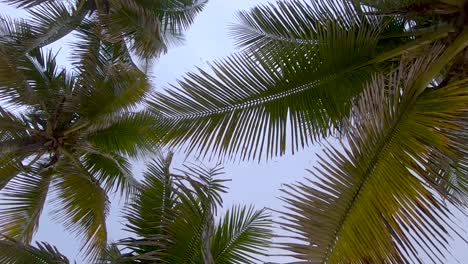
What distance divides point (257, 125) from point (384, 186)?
2.10 metres

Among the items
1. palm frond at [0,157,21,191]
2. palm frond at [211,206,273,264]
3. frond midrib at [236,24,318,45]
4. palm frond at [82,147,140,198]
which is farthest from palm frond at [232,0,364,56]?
palm frond at [0,157,21,191]

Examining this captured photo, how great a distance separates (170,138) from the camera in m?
4.82

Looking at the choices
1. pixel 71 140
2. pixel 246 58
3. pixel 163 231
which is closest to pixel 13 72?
pixel 71 140

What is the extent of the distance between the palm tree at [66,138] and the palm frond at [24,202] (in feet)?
0.04

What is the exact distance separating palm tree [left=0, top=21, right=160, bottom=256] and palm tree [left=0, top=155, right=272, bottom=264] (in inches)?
70.8

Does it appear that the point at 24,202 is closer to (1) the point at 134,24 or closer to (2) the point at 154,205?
(1) the point at 134,24

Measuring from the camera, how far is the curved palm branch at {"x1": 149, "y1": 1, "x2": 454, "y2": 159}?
4836mm

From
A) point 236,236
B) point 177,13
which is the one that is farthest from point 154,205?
point 177,13

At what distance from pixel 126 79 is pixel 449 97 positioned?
17.1 ft

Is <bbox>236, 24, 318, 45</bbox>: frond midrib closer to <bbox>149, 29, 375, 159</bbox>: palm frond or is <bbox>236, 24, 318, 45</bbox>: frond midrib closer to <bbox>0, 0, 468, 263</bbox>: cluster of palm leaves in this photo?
<bbox>0, 0, 468, 263</bbox>: cluster of palm leaves

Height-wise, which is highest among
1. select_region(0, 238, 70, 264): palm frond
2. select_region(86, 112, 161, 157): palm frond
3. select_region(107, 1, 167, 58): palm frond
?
select_region(107, 1, 167, 58): palm frond

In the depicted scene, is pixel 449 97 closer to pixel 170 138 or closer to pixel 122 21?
pixel 170 138

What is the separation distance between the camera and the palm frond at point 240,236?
584cm

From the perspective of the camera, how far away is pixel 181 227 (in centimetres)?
512
